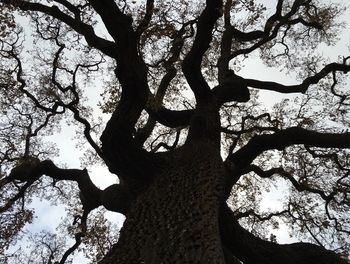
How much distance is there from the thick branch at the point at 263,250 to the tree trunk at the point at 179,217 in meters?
1.44

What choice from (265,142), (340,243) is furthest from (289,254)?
(340,243)

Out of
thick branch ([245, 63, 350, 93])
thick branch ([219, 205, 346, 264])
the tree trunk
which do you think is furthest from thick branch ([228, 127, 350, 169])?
thick branch ([245, 63, 350, 93])

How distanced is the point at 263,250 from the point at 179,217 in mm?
3580

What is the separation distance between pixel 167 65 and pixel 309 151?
6095mm

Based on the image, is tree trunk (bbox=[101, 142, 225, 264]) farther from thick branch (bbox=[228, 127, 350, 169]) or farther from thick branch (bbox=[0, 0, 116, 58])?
thick branch (bbox=[0, 0, 116, 58])

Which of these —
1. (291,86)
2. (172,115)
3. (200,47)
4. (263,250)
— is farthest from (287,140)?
(172,115)

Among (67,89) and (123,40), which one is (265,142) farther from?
(67,89)

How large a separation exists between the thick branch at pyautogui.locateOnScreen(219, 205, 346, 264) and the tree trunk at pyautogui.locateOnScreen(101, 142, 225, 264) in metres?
1.44

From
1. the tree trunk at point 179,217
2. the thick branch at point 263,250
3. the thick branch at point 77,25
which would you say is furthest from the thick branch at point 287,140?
the thick branch at point 77,25

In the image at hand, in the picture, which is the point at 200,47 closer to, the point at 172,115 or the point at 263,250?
the point at 172,115

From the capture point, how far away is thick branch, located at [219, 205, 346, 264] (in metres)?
8.09

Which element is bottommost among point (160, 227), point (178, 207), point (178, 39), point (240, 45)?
point (160, 227)

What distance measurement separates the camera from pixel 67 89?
44.4 feet

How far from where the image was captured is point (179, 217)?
220 inches
